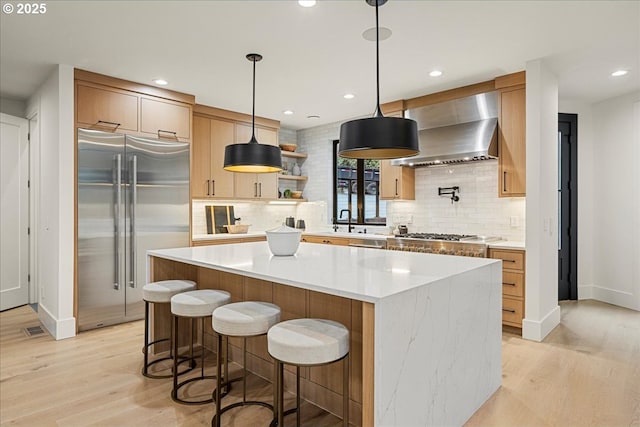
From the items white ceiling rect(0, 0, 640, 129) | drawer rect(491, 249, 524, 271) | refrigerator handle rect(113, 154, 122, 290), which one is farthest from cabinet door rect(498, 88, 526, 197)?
refrigerator handle rect(113, 154, 122, 290)

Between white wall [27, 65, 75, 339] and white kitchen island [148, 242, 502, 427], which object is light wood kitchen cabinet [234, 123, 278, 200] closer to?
white wall [27, 65, 75, 339]

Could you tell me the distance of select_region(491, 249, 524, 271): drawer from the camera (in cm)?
377

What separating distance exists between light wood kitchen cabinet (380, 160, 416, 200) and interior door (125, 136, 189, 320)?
8.13 ft

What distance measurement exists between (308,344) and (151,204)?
3169 mm

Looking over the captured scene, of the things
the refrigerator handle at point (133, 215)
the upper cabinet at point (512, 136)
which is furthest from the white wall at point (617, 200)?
the refrigerator handle at point (133, 215)

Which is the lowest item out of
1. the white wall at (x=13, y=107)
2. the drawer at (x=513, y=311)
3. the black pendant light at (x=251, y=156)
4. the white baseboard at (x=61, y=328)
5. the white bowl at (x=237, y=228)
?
the white baseboard at (x=61, y=328)

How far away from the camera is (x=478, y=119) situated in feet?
14.2

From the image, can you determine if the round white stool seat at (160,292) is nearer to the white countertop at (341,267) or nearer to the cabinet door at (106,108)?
the white countertop at (341,267)

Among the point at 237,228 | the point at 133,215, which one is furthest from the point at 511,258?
the point at 133,215

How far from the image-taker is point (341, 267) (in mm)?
2301

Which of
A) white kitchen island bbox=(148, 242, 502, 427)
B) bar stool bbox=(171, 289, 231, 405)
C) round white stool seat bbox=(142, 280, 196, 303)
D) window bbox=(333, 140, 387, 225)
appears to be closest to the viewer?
white kitchen island bbox=(148, 242, 502, 427)

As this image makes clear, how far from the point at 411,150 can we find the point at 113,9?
2.23 m

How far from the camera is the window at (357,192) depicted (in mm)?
6148

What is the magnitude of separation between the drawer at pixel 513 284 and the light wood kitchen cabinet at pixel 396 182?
5.47ft
